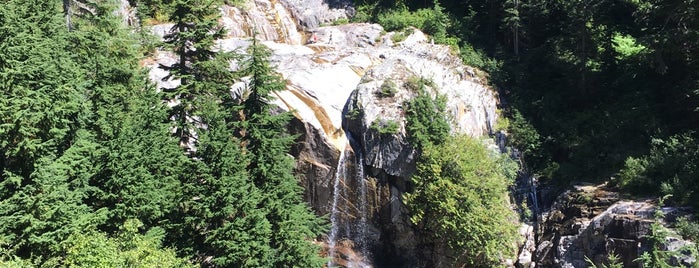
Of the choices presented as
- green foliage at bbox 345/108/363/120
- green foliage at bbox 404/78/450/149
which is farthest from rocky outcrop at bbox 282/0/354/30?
green foliage at bbox 404/78/450/149

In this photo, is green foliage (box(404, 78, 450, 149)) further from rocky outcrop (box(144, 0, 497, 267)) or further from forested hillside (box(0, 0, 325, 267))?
forested hillside (box(0, 0, 325, 267))

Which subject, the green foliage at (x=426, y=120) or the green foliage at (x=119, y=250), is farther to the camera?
the green foliage at (x=426, y=120)

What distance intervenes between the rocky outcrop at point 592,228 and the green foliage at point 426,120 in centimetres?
→ 722

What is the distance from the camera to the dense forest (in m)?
13.9

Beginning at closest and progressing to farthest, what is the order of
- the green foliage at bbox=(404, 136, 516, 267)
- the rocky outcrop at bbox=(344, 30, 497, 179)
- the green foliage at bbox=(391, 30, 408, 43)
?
the green foliage at bbox=(404, 136, 516, 267)
the rocky outcrop at bbox=(344, 30, 497, 179)
the green foliage at bbox=(391, 30, 408, 43)

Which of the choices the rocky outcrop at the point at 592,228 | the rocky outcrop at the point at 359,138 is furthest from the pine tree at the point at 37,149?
the rocky outcrop at the point at 592,228

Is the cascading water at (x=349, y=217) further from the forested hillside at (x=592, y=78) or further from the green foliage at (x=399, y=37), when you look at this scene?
the green foliage at (x=399, y=37)

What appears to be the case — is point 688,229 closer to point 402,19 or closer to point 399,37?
point 399,37

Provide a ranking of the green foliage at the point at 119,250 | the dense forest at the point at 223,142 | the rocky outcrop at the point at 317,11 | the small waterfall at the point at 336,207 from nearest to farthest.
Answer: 1. the green foliage at the point at 119,250
2. the dense forest at the point at 223,142
3. the small waterfall at the point at 336,207
4. the rocky outcrop at the point at 317,11

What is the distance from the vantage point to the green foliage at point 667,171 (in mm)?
19891

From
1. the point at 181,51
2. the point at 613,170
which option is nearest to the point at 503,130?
the point at 613,170

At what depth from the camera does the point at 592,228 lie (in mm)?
20922

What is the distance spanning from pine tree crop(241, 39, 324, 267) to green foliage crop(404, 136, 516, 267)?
6.04 m

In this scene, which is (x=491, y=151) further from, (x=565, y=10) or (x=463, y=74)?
(x=565, y=10)
